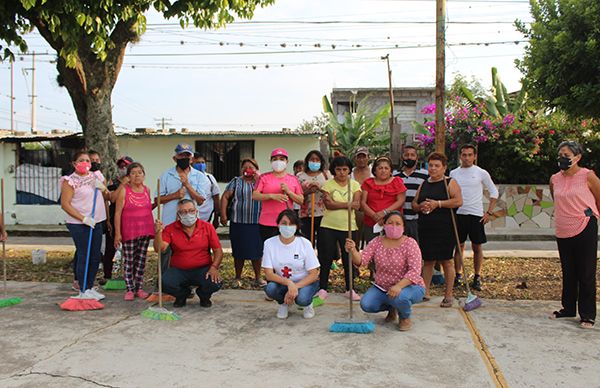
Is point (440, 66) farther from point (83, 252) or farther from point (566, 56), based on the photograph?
point (83, 252)

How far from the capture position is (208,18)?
312 inches

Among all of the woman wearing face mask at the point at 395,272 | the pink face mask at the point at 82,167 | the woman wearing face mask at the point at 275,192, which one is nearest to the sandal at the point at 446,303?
the woman wearing face mask at the point at 395,272

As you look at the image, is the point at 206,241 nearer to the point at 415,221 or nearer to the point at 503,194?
the point at 415,221

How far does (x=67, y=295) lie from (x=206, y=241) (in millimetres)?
2107

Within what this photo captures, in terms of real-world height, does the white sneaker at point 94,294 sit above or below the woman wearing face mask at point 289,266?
below

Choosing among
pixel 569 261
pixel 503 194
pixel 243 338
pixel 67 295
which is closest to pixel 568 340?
pixel 569 261

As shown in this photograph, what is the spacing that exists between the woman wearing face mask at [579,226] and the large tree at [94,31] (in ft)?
16.4

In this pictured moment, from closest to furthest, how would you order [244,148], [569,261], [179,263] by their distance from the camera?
[569,261] < [179,263] < [244,148]

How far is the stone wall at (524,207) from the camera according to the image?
540 inches

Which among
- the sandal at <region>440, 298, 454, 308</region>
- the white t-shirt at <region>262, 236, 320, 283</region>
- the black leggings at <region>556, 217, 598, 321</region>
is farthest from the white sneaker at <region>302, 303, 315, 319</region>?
the black leggings at <region>556, 217, 598, 321</region>

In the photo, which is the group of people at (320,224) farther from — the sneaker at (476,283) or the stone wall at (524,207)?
the stone wall at (524,207)

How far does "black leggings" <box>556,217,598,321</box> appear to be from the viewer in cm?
511

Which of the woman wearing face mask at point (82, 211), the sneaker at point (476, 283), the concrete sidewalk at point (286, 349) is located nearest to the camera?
the concrete sidewalk at point (286, 349)

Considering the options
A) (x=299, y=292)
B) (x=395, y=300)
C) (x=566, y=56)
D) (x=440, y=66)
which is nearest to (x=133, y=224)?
(x=299, y=292)
